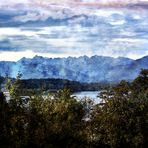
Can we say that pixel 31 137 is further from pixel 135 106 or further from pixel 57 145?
pixel 135 106

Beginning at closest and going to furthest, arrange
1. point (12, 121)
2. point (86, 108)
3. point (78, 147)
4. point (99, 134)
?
point (12, 121) → point (78, 147) → point (99, 134) → point (86, 108)

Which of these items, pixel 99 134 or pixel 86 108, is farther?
pixel 86 108

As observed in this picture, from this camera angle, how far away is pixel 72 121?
48906 millimetres

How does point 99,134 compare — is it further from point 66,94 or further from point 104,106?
point 66,94

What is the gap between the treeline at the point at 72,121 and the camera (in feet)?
144

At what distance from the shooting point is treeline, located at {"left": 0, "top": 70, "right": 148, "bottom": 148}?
43969mm

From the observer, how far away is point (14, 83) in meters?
45.4

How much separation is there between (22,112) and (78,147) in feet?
20.5

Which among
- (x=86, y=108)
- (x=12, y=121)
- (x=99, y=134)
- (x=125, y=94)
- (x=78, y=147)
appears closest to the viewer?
(x=12, y=121)

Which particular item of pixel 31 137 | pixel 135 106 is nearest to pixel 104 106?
pixel 135 106

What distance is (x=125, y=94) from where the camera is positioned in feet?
180

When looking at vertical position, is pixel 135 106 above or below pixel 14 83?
below

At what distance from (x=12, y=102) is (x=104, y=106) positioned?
11.3 m

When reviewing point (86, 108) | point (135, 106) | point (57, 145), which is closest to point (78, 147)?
point (57, 145)
